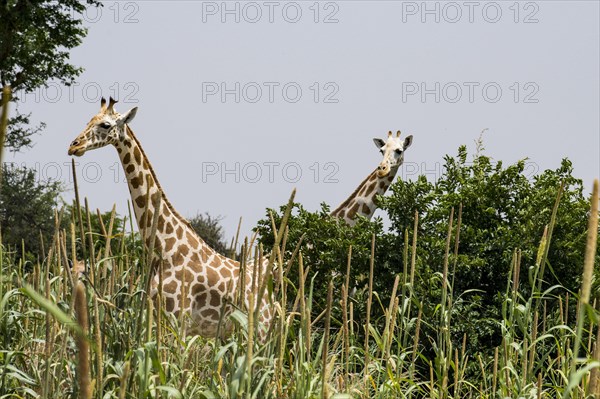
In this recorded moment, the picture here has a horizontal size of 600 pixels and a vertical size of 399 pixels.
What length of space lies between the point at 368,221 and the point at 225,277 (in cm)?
179

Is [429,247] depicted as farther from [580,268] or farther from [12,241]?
[12,241]

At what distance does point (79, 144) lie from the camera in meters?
7.99

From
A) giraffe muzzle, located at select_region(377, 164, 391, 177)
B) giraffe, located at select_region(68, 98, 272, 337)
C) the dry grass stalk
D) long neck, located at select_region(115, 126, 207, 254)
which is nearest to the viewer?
the dry grass stalk

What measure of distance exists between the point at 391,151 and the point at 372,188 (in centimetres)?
82

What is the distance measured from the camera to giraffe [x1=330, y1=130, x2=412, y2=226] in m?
9.69

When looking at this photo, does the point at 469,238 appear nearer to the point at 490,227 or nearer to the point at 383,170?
the point at 490,227

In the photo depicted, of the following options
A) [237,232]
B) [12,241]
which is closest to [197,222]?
[12,241]

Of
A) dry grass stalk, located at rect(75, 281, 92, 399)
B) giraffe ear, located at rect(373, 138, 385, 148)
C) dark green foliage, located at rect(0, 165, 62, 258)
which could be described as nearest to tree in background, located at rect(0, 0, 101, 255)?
dark green foliage, located at rect(0, 165, 62, 258)

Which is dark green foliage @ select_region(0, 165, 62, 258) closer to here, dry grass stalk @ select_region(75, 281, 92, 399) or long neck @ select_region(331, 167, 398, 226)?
long neck @ select_region(331, 167, 398, 226)

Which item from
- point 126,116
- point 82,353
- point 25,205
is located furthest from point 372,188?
point 25,205

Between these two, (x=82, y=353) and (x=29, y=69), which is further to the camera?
(x=29, y=69)

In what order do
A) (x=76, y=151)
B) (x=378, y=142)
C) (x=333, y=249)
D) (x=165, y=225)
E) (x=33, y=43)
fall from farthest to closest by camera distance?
(x=33, y=43)
(x=378, y=142)
(x=333, y=249)
(x=76, y=151)
(x=165, y=225)

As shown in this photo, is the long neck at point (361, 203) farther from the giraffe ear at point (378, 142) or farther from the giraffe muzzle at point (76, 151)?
the giraffe muzzle at point (76, 151)

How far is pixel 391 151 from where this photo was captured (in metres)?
10.5
